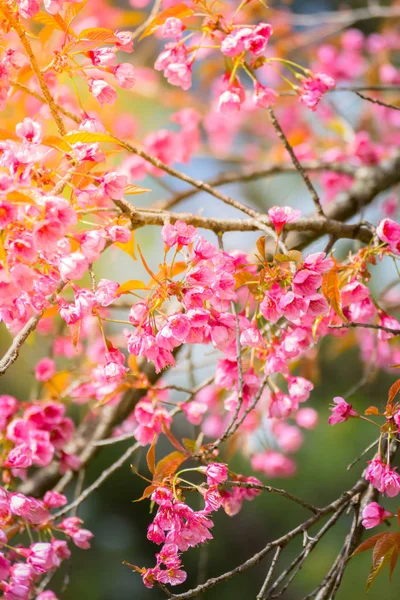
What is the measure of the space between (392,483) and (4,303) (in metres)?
0.48

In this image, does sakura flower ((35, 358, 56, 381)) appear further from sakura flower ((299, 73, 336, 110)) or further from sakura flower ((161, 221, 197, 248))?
sakura flower ((299, 73, 336, 110))

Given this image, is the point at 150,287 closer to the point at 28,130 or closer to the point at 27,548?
the point at 28,130

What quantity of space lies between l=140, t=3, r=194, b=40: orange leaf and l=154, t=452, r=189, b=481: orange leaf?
60 centimetres

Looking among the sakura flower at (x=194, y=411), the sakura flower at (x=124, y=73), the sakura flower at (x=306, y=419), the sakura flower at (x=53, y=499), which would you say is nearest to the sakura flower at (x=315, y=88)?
the sakura flower at (x=124, y=73)

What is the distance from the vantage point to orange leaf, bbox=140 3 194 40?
0.89 m

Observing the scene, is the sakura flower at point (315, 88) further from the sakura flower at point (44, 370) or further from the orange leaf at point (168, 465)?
the sakura flower at point (44, 370)

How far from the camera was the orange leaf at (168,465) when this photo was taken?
711mm

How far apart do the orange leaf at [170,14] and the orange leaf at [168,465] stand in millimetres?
597

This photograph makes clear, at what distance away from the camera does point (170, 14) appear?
0.91 meters

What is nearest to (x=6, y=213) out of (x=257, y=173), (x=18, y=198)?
(x=18, y=198)

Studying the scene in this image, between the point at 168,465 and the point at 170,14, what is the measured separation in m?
0.65

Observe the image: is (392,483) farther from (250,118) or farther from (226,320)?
(250,118)

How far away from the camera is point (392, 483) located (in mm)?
704

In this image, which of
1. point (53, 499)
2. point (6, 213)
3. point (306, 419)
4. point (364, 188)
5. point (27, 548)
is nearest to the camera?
point (6, 213)
